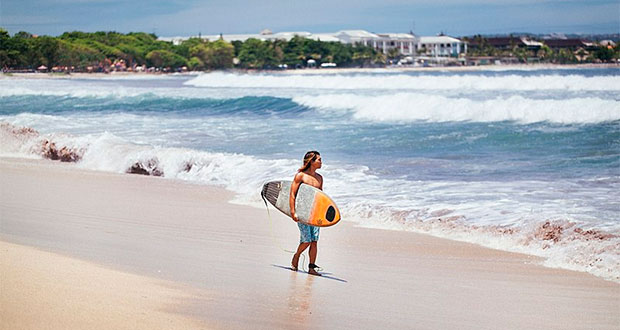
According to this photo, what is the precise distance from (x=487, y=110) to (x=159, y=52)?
47.4 m

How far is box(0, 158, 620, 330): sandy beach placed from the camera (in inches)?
137

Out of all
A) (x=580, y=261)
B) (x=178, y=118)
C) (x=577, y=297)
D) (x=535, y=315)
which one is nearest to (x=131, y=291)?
(x=535, y=315)

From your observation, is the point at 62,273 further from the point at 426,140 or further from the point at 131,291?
the point at 426,140

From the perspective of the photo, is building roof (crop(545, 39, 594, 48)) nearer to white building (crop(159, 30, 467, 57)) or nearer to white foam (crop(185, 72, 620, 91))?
white building (crop(159, 30, 467, 57))

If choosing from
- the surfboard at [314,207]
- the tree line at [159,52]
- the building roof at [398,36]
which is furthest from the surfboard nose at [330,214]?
the building roof at [398,36]

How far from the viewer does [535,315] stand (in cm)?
369

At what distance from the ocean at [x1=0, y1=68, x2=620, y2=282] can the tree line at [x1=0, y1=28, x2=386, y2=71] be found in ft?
3.64

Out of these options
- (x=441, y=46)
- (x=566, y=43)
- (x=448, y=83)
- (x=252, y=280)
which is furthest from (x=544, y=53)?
(x=252, y=280)

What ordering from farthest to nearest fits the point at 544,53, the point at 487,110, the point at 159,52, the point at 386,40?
the point at 386,40 < the point at 544,53 < the point at 159,52 < the point at 487,110

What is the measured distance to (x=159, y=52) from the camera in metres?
60.2

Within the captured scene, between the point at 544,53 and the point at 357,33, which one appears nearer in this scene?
the point at 544,53

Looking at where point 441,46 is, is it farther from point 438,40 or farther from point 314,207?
point 314,207

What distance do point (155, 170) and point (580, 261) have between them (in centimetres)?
585

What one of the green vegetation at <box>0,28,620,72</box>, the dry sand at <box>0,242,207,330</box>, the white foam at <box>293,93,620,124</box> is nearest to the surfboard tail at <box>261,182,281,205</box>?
the dry sand at <box>0,242,207,330</box>
